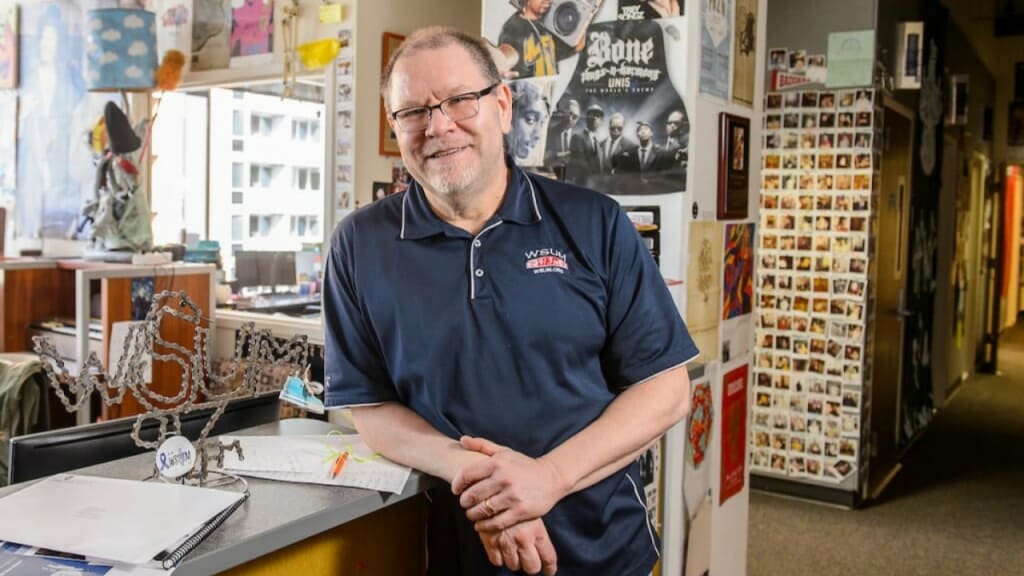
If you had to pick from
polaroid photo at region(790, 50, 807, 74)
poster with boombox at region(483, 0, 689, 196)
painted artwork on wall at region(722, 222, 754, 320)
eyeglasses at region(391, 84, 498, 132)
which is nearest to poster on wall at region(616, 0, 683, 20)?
poster with boombox at region(483, 0, 689, 196)

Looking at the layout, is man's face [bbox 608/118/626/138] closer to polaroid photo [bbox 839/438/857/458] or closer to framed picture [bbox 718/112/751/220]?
framed picture [bbox 718/112/751/220]

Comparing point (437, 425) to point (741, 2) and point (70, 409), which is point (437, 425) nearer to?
point (70, 409)

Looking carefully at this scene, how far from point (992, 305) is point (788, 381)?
19.9 ft

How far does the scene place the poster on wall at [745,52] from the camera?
281 cm

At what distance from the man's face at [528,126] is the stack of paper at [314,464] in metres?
1.29

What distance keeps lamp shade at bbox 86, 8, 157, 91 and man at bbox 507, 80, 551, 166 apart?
97.1 inches

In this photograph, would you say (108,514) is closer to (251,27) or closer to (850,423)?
(251,27)

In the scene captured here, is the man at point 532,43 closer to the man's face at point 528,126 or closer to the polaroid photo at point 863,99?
the man's face at point 528,126

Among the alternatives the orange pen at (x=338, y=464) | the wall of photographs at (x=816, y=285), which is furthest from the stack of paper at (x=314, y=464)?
the wall of photographs at (x=816, y=285)

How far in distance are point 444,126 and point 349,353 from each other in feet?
1.40

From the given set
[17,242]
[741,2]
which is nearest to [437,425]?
[741,2]

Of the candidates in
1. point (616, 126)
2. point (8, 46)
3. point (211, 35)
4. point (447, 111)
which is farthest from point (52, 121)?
point (447, 111)

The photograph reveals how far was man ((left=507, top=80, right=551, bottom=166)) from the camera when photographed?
2.69 meters

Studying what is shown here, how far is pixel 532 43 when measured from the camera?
2686 mm
